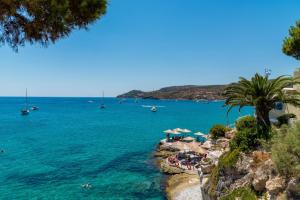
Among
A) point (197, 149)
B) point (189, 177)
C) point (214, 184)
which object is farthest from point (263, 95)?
point (197, 149)

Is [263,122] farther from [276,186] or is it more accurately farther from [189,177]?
[189,177]

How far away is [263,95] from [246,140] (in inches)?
133

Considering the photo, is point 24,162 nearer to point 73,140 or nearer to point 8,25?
point 73,140

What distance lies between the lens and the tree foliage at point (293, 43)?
2031 centimetres

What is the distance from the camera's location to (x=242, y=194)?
14.7m

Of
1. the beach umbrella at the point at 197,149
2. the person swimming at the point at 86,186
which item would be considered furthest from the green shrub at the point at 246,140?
the beach umbrella at the point at 197,149

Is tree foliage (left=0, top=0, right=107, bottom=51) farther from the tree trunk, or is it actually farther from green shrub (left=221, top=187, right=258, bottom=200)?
the tree trunk

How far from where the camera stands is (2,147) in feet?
152

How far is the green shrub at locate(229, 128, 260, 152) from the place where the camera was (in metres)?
16.9

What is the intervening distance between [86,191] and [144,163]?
36.2ft

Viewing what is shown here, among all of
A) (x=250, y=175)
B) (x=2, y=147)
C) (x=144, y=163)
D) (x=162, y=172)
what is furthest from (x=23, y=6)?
(x=2, y=147)

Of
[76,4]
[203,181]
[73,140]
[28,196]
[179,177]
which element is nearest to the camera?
[76,4]

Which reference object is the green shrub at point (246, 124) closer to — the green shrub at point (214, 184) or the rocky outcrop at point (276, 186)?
the green shrub at point (214, 184)

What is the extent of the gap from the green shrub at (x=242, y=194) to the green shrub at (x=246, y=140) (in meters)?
2.76
